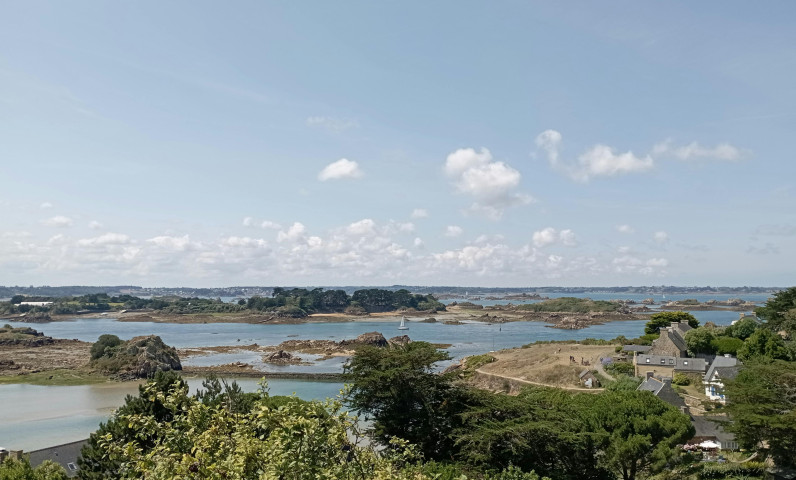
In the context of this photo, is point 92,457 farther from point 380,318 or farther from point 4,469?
point 380,318

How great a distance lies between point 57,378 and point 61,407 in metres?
15.3

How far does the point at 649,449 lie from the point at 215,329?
115966mm

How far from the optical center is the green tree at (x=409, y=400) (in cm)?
2152

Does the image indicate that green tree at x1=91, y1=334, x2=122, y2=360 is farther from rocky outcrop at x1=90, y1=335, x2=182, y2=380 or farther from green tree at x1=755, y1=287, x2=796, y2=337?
green tree at x1=755, y1=287, x2=796, y2=337

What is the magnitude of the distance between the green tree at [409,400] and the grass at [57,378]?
45744 millimetres

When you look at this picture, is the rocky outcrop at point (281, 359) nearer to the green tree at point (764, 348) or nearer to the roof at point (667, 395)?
the roof at point (667, 395)

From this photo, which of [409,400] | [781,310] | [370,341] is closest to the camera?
[409,400]

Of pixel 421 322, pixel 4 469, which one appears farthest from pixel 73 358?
pixel 421 322

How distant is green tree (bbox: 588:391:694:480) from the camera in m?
21.0

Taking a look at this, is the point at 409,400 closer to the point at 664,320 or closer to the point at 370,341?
the point at 664,320

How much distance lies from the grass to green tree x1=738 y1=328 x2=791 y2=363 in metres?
60.3

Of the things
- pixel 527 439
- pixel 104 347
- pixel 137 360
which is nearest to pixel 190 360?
pixel 104 347

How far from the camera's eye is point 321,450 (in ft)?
21.7

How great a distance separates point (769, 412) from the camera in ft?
71.8
